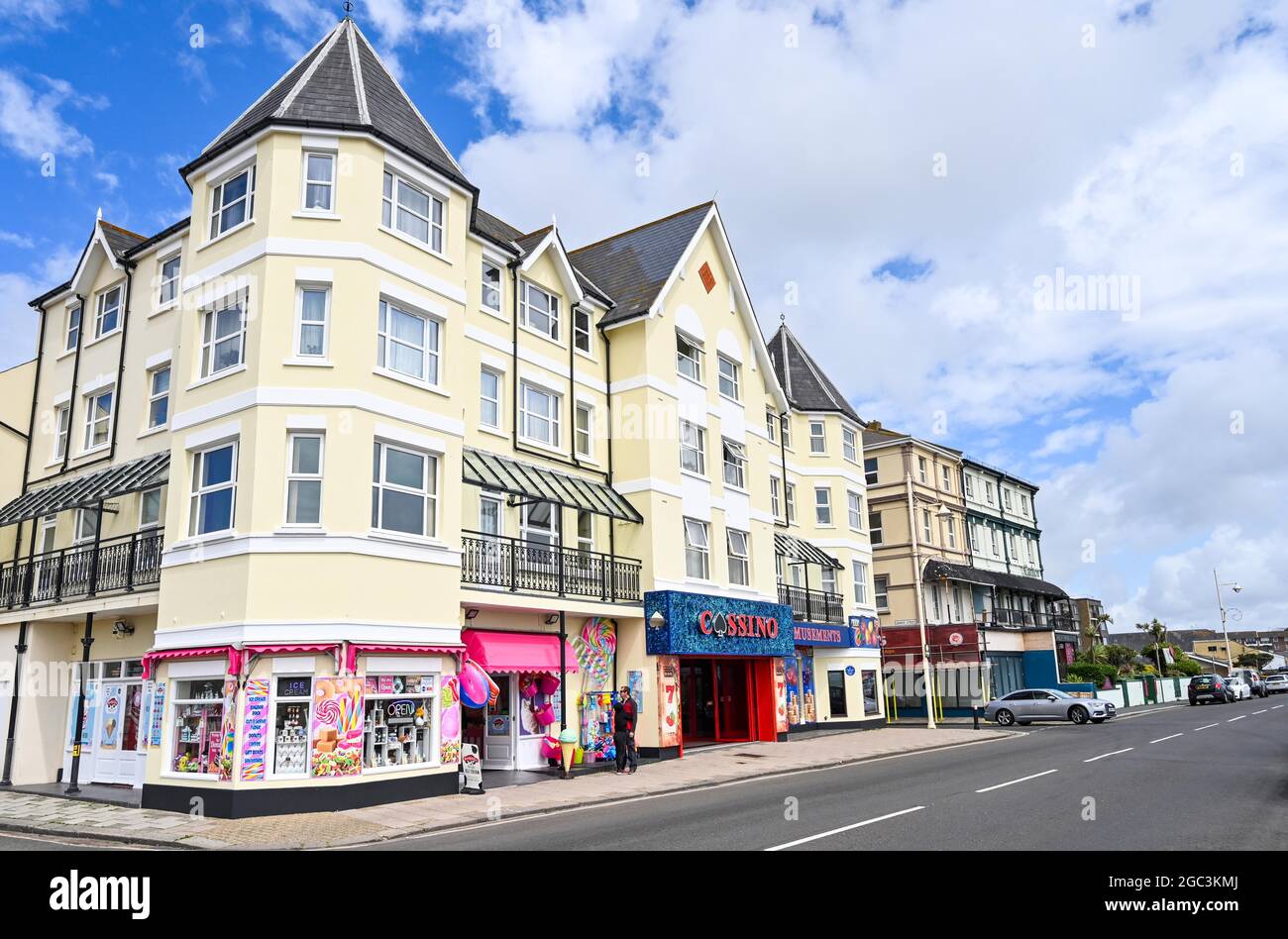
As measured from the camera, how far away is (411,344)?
19.1m

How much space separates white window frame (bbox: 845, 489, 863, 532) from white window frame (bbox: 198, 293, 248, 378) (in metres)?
26.0

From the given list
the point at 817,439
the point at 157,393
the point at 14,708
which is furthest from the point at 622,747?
the point at 817,439

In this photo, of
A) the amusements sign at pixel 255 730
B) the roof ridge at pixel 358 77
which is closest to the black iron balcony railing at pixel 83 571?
the amusements sign at pixel 255 730

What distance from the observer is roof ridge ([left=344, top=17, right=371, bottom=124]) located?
18828 millimetres

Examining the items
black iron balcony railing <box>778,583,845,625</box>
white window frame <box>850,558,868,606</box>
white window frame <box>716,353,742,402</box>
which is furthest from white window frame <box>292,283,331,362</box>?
white window frame <box>850,558,868,606</box>

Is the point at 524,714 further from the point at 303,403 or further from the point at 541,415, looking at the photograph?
the point at 303,403

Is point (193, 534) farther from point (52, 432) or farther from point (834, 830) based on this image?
point (834, 830)

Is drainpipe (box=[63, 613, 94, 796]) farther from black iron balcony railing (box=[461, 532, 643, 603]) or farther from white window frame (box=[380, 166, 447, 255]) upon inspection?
white window frame (box=[380, 166, 447, 255])

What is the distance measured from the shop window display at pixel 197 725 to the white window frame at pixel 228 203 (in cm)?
904

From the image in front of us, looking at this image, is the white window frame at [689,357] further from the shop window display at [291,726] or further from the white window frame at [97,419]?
the white window frame at [97,419]
